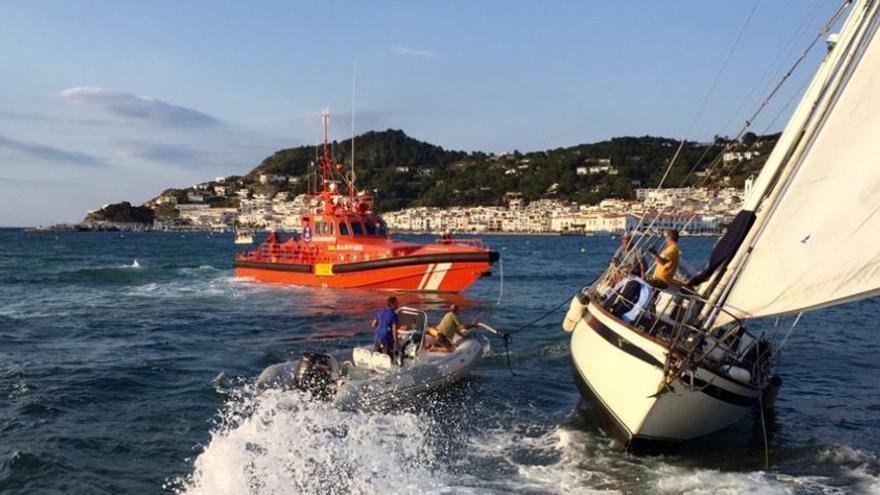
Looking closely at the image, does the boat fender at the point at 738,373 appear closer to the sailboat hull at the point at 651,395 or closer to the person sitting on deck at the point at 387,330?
the sailboat hull at the point at 651,395

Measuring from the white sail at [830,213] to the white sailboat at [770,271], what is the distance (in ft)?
0.05

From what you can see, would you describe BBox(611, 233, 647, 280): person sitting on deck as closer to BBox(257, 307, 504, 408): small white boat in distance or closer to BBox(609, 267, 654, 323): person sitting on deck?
BBox(609, 267, 654, 323): person sitting on deck

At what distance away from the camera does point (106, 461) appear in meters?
10.6

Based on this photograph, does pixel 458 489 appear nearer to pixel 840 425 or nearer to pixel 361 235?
pixel 840 425

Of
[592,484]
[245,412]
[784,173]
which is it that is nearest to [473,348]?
[245,412]

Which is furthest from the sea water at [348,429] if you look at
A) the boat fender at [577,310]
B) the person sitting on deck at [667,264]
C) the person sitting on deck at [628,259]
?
the person sitting on deck at [628,259]

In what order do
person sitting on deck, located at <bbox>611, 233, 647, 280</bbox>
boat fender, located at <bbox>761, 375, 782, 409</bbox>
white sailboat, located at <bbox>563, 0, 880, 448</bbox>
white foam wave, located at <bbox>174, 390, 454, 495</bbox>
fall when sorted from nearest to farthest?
white sailboat, located at <bbox>563, 0, 880, 448</bbox> → white foam wave, located at <bbox>174, 390, 454, 495</bbox> → boat fender, located at <bbox>761, 375, 782, 409</bbox> → person sitting on deck, located at <bbox>611, 233, 647, 280</bbox>

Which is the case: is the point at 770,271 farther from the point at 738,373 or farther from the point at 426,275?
the point at 426,275

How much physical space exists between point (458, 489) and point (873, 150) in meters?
6.49

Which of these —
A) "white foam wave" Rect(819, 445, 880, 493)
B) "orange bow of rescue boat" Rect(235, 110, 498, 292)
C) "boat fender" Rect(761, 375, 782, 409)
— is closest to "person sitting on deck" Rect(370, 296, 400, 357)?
"boat fender" Rect(761, 375, 782, 409)

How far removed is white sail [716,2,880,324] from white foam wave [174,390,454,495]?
4.73 m

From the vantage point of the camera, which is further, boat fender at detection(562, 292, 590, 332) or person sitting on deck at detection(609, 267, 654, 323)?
boat fender at detection(562, 292, 590, 332)

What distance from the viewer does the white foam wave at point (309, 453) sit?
31.6ft

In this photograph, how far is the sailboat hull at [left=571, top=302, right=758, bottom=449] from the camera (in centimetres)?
990
